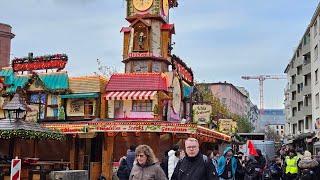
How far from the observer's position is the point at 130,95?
96.6 ft

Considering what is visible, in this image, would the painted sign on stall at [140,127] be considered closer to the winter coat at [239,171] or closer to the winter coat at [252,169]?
the winter coat at [252,169]

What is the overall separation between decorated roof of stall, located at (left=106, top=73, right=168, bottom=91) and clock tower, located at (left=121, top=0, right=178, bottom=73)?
7.67 ft

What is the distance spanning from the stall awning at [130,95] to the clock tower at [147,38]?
367 cm

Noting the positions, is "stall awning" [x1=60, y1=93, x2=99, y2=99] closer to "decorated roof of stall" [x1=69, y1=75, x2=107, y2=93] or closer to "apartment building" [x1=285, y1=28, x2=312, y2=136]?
"decorated roof of stall" [x1=69, y1=75, x2=107, y2=93]

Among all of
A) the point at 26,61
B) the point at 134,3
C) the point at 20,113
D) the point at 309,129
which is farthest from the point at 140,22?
the point at 309,129

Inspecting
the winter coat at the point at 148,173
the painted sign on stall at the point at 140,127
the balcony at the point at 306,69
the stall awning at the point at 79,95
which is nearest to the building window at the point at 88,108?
the stall awning at the point at 79,95

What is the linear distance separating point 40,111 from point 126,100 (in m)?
5.89

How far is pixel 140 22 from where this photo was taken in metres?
33.4

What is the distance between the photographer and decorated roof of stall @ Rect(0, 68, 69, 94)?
103ft

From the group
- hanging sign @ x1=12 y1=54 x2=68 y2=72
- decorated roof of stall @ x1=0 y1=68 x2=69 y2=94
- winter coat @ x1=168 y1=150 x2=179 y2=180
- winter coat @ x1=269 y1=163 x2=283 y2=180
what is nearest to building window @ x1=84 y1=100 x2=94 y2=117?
decorated roof of stall @ x1=0 y1=68 x2=69 y2=94

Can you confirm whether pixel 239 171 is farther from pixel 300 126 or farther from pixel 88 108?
pixel 300 126

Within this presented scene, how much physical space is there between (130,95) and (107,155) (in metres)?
3.73

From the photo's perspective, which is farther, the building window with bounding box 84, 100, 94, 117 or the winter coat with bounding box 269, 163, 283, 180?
the building window with bounding box 84, 100, 94, 117

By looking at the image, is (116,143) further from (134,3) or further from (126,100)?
(134,3)
